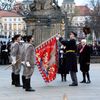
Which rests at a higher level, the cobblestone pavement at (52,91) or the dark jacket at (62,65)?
the dark jacket at (62,65)

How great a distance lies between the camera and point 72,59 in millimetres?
18062

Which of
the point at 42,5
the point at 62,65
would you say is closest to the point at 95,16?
the point at 42,5

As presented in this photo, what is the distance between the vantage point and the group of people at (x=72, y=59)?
18.0 metres

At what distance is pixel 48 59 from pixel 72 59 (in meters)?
0.79

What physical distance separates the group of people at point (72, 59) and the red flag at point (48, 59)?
0.37 meters

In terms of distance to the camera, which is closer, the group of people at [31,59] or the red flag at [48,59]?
the group of people at [31,59]

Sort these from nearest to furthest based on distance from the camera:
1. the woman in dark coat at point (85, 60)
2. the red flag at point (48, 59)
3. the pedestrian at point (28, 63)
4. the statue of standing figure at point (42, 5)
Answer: the pedestrian at point (28, 63), the red flag at point (48, 59), the woman in dark coat at point (85, 60), the statue of standing figure at point (42, 5)

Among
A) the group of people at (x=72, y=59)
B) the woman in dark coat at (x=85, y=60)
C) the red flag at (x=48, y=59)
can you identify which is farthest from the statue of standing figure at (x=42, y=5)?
the red flag at (x=48, y=59)

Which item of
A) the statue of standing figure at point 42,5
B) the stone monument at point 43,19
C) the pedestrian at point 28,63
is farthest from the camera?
the statue of standing figure at point 42,5

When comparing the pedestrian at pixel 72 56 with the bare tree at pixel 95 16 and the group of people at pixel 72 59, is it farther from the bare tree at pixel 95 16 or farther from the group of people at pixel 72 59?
the bare tree at pixel 95 16

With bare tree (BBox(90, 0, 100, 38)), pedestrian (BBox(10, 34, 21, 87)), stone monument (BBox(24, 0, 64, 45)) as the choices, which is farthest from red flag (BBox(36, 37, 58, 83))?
bare tree (BBox(90, 0, 100, 38))

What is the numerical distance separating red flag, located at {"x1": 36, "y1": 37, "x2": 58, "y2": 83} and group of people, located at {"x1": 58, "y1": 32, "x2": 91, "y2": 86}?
372 millimetres

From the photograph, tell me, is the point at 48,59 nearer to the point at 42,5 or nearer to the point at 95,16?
the point at 42,5

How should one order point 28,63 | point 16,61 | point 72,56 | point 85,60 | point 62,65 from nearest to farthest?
1. point 28,63
2. point 16,61
3. point 72,56
4. point 85,60
5. point 62,65
